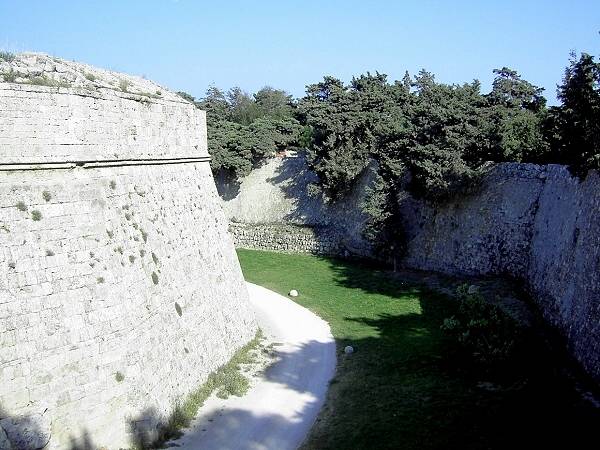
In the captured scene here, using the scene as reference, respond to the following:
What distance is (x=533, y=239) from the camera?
2011 centimetres

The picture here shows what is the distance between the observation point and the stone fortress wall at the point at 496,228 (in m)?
14.3

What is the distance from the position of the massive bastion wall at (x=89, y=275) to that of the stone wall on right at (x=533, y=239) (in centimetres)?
1007

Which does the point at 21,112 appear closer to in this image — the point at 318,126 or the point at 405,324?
the point at 405,324

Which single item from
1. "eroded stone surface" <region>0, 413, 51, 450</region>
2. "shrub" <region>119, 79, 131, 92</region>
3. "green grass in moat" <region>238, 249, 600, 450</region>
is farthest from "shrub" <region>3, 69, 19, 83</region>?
"green grass in moat" <region>238, 249, 600, 450</region>

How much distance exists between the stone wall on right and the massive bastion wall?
33.0 feet

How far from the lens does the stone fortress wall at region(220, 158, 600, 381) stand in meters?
14.3

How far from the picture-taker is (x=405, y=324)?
18.2 meters

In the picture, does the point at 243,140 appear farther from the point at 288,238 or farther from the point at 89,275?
the point at 89,275

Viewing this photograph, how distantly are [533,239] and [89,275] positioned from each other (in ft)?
53.5

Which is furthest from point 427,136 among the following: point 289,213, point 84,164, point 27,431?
point 27,431

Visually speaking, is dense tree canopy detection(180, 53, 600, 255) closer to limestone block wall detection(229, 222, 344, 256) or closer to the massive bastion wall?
limestone block wall detection(229, 222, 344, 256)

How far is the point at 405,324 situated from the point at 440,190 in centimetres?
768

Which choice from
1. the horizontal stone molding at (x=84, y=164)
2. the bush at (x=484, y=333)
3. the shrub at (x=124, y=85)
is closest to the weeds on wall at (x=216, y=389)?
the horizontal stone molding at (x=84, y=164)

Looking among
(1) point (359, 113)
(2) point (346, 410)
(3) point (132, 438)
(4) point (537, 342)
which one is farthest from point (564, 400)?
(1) point (359, 113)
